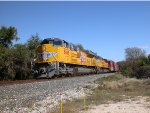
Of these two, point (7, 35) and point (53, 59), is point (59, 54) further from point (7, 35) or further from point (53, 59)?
point (7, 35)

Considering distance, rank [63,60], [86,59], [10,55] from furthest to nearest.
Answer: [86,59], [10,55], [63,60]

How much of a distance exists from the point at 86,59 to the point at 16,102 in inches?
1121

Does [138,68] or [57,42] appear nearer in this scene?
[57,42]

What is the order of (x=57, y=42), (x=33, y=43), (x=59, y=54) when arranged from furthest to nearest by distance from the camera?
(x=33, y=43), (x=57, y=42), (x=59, y=54)

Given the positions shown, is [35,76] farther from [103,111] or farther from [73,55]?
[103,111]

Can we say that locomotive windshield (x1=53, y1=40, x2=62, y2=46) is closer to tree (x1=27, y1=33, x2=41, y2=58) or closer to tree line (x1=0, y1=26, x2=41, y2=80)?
tree line (x1=0, y1=26, x2=41, y2=80)

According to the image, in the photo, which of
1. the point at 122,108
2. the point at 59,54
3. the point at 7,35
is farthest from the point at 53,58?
the point at 122,108

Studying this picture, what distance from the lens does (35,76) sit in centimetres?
2678

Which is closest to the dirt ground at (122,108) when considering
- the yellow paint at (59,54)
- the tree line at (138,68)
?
the yellow paint at (59,54)

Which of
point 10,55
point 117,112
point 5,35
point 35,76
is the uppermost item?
point 5,35

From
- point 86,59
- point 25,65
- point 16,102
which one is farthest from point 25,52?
point 16,102

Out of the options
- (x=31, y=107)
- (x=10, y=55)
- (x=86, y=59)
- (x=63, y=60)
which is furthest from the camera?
(x=86, y=59)

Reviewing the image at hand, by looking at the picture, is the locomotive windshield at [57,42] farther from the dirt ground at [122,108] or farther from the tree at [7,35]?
the dirt ground at [122,108]

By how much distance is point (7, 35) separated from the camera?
36.3 metres
